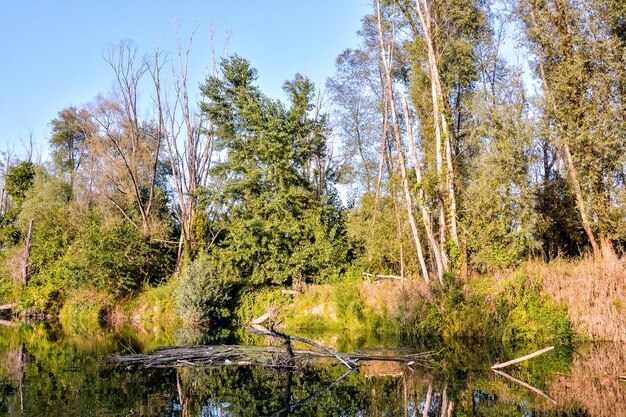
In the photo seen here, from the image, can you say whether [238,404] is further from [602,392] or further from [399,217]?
[399,217]

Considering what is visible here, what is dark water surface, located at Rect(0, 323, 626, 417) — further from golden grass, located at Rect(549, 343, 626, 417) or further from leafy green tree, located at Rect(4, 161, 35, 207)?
leafy green tree, located at Rect(4, 161, 35, 207)

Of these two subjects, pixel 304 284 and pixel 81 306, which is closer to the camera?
pixel 304 284

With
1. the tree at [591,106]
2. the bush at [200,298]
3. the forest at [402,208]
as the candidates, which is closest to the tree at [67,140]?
the forest at [402,208]

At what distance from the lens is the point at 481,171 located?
60.1 ft

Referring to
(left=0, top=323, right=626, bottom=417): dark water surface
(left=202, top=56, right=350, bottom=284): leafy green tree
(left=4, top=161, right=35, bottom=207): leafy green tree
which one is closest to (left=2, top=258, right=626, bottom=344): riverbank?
(left=0, top=323, right=626, bottom=417): dark water surface

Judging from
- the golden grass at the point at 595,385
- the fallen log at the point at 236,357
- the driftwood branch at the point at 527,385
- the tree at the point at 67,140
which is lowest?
the golden grass at the point at 595,385

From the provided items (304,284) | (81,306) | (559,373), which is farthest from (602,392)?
(81,306)

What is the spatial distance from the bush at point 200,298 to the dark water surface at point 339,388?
7515 millimetres

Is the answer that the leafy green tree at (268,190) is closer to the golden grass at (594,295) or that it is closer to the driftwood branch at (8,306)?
the golden grass at (594,295)

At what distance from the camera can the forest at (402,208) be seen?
1497 cm

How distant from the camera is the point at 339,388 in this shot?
8.56m

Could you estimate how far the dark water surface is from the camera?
7.23 meters

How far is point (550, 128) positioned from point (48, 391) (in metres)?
16.4

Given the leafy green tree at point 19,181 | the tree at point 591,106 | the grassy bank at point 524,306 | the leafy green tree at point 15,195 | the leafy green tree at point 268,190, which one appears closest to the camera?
the grassy bank at point 524,306
